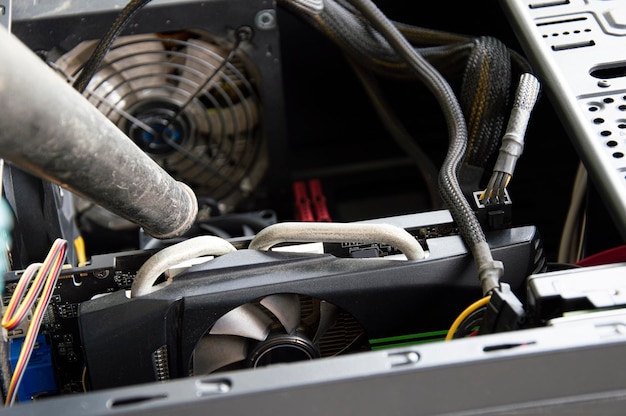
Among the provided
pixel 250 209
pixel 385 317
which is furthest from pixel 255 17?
pixel 385 317

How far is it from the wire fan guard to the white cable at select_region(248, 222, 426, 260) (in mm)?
451

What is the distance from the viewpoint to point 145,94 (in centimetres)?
123

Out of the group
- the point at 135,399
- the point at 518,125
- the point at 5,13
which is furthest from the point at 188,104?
the point at 135,399

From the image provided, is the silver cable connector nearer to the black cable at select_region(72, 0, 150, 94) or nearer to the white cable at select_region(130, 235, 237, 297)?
the white cable at select_region(130, 235, 237, 297)

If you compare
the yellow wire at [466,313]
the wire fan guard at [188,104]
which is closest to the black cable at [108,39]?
the wire fan guard at [188,104]

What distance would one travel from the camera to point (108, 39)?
0.99 metres

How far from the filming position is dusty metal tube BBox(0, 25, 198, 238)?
54 centimetres

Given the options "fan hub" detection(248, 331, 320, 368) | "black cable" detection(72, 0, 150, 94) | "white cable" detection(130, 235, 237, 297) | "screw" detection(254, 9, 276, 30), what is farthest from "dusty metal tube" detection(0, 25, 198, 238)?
"screw" detection(254, 9, 276, 30)

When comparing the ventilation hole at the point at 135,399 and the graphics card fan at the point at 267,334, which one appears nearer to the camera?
the ventilation hole at the point at 135,399

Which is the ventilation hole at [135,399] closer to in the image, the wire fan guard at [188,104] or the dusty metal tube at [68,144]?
the dusty metal tube at [68,144]

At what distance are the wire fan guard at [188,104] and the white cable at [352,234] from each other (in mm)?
451

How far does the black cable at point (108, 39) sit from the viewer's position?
3.20 ft

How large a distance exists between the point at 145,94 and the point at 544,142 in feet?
2.20

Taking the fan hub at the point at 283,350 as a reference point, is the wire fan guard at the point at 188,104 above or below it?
above
